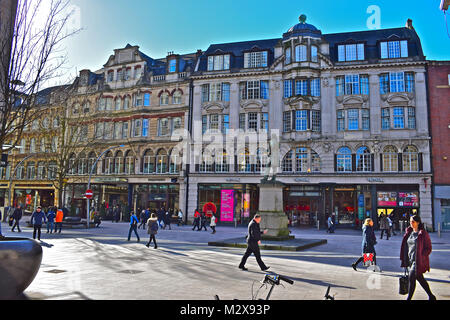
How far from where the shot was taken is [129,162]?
4175cm

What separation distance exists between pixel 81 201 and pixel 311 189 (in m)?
27.4

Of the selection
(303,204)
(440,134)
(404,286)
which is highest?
(440,134)

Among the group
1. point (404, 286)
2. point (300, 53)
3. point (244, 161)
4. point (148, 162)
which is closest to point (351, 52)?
point (300, 53)

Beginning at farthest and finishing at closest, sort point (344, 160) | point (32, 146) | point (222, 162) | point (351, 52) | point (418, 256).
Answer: point (32, 146), point (222, 162), point (351, 52), point (344, 160), point (418, 256)

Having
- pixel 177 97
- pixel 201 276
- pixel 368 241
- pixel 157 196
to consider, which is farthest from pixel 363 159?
pixel 201 276

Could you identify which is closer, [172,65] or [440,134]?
[440,134]

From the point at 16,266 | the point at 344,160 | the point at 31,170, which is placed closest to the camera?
the point at 16,266

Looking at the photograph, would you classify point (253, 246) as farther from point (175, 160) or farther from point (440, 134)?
point (175, 160)

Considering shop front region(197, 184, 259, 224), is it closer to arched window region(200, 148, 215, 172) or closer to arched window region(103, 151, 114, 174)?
arched window region(200, 148, 215, 172)

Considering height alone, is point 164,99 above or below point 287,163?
above

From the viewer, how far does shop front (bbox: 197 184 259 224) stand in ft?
119

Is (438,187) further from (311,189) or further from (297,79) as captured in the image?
(297,79)

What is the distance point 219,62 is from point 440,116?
22144 millimetres

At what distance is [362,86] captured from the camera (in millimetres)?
34844
